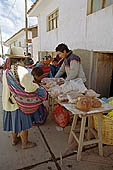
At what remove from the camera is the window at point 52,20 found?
6.09 m

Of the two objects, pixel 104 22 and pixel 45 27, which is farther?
pixel 45 27

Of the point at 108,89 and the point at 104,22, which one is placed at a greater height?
the point at 104,22

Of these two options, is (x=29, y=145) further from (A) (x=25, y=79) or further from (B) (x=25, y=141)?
(A) (x=25, y=79)

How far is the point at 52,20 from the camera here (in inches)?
260

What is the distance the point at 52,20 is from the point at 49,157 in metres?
6.41

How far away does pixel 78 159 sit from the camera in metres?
2.05

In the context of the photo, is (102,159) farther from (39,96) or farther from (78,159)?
→ (39,96)

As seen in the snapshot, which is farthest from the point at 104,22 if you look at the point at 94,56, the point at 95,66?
the point at 95,66

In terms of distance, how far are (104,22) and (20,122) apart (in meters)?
2.74

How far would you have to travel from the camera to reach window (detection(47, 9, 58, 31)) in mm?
6092

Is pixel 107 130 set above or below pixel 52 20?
below

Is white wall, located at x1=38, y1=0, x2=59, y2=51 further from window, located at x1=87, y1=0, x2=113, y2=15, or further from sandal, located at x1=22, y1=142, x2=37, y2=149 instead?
sandal, located at x1=22, y1=142, x2=37, y2=149

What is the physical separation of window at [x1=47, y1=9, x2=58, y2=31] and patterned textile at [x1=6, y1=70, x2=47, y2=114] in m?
5.13

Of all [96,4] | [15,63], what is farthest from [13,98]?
[96,4]
